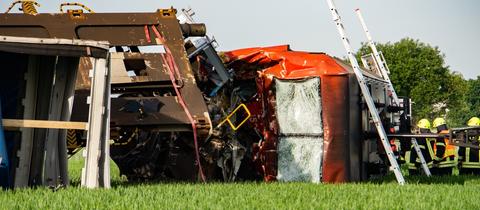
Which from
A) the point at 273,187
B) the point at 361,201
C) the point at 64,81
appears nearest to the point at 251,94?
the point at 273,187

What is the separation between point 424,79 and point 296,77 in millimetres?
55518

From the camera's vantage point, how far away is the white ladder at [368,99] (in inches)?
478

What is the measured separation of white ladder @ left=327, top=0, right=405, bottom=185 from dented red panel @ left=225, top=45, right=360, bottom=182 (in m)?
A: 0.21

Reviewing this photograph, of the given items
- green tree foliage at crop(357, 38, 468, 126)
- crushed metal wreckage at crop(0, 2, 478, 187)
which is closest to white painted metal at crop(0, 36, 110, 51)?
crushed metal wreckage at crop(0, 2, 478, 187)

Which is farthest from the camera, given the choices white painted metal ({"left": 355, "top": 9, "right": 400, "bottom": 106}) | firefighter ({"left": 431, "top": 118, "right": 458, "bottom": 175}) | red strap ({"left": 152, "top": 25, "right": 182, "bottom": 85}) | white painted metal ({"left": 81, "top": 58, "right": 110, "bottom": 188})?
firefighter ({"left": 431, "top": 118, "right": 458, "bottom": 175})

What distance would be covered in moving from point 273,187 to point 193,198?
2.29 metres

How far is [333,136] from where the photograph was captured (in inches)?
483

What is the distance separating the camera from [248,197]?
30.9ft

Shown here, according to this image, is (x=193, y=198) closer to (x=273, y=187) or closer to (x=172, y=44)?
(x=273, y=187)

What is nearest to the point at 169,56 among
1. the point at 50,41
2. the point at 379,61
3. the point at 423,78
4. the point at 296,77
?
the point at 296,77

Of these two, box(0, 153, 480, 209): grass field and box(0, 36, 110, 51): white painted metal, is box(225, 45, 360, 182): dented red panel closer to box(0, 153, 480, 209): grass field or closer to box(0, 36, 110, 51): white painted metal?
box(0, 153, 480, 209): grass field

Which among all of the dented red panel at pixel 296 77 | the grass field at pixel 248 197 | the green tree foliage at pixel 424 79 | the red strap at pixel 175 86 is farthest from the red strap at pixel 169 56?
the green tree foliage at pixel 424 79

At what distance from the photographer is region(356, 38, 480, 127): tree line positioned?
216 feet

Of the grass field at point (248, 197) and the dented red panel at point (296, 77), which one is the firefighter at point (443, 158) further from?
the grass field at point (248, 197)
